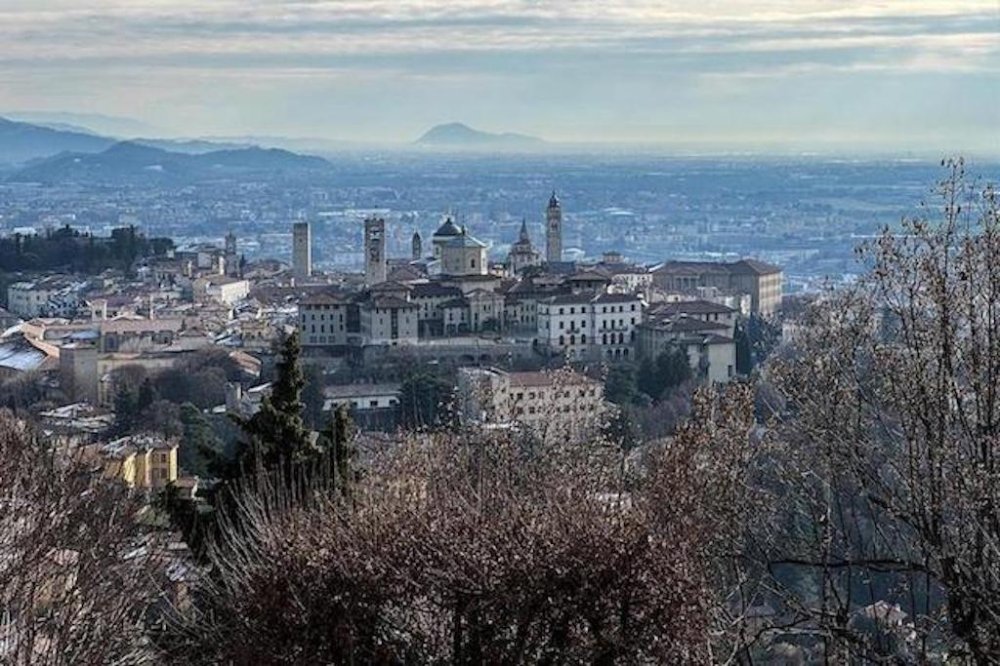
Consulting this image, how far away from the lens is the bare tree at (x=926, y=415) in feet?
19.4

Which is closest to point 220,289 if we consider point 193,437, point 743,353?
point 743,353

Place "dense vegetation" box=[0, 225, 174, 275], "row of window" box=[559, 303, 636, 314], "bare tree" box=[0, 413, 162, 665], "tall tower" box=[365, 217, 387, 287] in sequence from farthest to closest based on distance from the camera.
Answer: "dense vegetation" box=[0, 225, 174, 275], "tall tower" box=[365, 217, 387, 287], "row of window" box=[559, 303, 636, 314], "bare tree" box=[0, 413, 162, 665]

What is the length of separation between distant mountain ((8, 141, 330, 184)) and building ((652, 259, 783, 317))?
97293 millimetres

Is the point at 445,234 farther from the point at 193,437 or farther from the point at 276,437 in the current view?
the point at 276,437

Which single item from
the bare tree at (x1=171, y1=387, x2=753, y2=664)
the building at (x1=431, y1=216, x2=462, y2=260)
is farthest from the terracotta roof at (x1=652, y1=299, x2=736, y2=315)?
the bare tree at (x1=171, y1=387, x2=753, y2=664)

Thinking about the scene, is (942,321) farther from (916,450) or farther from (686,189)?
(686,189)

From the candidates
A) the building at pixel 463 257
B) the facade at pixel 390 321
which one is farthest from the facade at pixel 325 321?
the building at pixel 463 257

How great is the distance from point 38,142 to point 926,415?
191 metres

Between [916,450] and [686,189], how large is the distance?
95247 millimetres

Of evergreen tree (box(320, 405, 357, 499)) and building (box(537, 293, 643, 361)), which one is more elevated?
evergreen tree (box(320, 405, 357, 499))

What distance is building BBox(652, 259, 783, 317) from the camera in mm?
45156

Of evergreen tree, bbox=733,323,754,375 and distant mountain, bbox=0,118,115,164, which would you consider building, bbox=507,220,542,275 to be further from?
distant mountain, bbox=0,118,115,164

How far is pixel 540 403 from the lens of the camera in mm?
17375

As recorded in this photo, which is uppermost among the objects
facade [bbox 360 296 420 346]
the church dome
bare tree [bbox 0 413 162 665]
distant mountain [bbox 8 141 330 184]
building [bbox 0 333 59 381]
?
bare tree [bbox 0 413 162 665]
